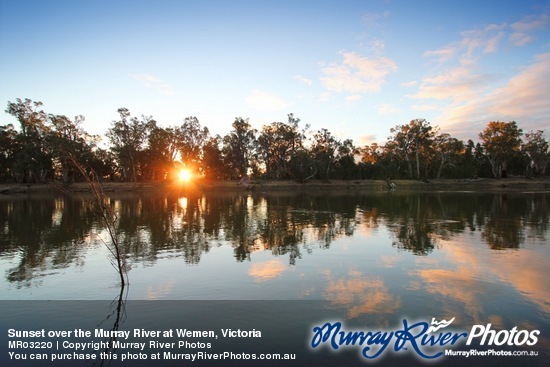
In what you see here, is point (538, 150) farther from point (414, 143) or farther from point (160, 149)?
point (160, 149)

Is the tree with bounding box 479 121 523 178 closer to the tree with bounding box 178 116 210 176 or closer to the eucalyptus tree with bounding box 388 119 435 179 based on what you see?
the eucalyptus tree with bounding box 388 119 435 179

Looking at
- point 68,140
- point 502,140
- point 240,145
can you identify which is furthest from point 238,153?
point 502,140

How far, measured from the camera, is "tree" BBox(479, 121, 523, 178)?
96062 mm

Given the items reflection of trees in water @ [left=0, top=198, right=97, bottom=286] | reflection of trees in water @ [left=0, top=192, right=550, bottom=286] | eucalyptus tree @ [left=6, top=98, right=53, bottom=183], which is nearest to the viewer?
reflection of trees in water @ [left=0, top=198, right=97, bottom=286]

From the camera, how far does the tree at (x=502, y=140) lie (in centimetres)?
9606

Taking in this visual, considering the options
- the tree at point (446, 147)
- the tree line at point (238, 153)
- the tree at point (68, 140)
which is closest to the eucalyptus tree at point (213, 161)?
the tree line at point (238, 153)

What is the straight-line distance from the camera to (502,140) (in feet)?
315

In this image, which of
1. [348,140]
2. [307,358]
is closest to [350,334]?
[307,358]

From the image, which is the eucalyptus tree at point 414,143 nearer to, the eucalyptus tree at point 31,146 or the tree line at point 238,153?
the tree line at point 238,153

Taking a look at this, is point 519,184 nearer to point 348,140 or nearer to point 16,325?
point 348,140

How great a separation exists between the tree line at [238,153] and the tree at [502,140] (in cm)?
24
